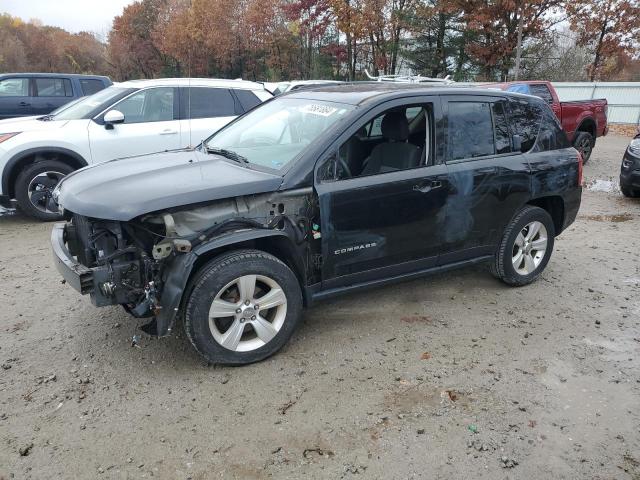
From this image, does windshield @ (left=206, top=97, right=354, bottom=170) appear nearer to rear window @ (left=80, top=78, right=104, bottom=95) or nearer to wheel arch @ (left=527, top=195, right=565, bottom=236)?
wheel arch @ (left=527, top=195, right=565, bottom=236)

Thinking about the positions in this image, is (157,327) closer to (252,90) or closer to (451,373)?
(451,373)

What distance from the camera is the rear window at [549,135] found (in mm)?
4766

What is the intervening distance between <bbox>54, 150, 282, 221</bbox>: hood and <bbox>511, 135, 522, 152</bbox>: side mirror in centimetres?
231

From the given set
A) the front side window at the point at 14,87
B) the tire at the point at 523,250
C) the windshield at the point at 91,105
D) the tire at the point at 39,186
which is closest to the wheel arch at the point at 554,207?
the tire at the point at 523,250

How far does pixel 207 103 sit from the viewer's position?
782 centimetres

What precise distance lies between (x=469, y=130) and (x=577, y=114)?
8853mm

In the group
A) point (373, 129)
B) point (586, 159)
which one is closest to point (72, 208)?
point (373, 129)

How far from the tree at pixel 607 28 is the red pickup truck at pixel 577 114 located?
19.2 m

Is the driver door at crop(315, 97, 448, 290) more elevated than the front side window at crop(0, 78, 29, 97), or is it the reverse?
the front side window at crop(0, 78, 29, 97)

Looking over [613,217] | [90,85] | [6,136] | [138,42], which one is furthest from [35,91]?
[138,42]

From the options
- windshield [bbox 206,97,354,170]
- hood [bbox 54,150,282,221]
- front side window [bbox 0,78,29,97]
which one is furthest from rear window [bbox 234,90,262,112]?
front side window [bbox 0,78,29,97]

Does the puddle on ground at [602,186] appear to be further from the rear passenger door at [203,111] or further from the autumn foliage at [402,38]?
the autumn foliage at [402,38]

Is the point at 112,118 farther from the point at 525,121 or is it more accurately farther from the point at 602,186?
the point at 602,186

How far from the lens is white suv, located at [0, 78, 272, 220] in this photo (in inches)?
267
